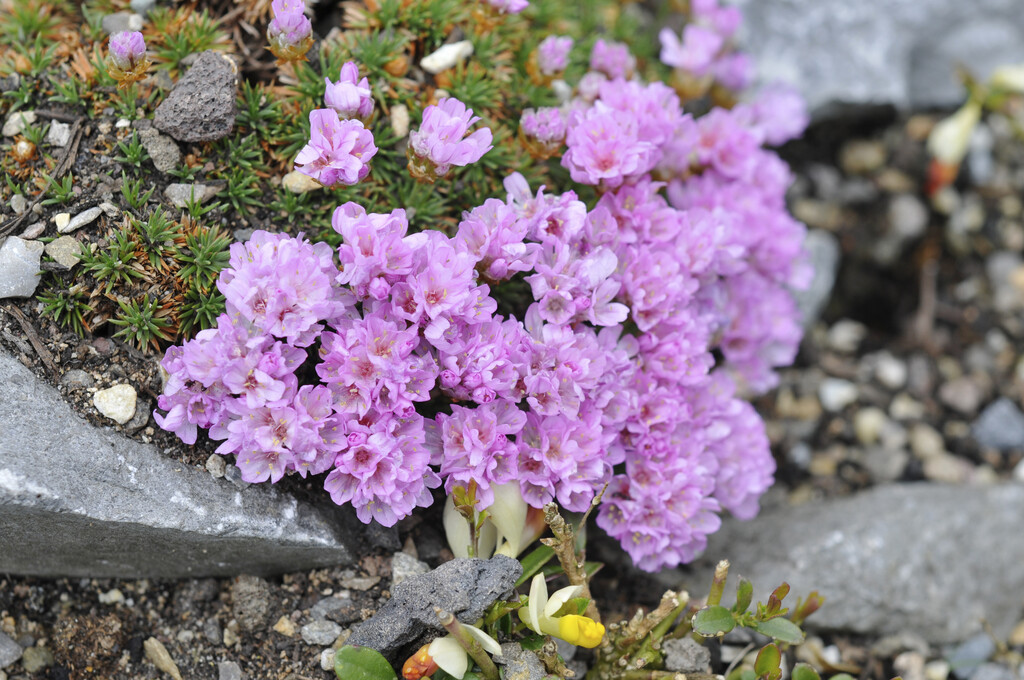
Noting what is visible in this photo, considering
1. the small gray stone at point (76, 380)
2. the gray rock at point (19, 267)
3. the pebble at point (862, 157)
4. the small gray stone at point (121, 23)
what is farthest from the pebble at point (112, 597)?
the pebble at point (862, 157)

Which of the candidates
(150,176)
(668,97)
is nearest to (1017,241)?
(668,97)

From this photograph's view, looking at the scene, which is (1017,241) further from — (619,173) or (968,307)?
(619,173)

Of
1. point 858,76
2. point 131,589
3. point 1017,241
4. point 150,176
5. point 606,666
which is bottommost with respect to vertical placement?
point 131,589

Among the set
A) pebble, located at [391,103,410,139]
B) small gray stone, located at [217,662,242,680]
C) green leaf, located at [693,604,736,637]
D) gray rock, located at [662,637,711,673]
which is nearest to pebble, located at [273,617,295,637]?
small gray stone, located at [217,662,242,680]

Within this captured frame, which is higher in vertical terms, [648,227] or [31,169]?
[648,227]

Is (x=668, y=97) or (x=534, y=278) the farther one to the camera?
(x=668, y=97)

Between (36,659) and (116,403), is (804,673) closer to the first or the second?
(116,403)

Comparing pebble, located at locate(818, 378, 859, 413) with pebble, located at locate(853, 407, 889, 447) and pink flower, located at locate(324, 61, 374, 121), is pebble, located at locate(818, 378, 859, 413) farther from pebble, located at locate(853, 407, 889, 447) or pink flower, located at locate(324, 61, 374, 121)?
pink flower, located at locate(324, 61, 374, 121)

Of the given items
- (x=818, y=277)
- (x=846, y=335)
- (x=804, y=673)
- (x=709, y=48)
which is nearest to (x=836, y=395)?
(x=846, y=335)
